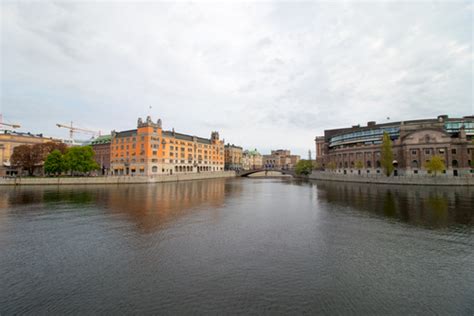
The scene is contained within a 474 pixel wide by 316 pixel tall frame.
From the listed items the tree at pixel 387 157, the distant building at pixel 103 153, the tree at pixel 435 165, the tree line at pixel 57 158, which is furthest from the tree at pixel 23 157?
the tree at pixel 435 165

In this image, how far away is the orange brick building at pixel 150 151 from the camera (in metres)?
108

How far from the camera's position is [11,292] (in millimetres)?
12188

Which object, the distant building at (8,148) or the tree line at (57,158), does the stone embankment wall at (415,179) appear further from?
the distant building at (8,148)

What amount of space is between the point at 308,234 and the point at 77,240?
20.6m

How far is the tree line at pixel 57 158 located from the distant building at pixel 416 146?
112 meters

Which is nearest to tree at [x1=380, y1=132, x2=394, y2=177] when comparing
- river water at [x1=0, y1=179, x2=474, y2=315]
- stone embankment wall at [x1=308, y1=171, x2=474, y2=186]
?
stone embankment wall at [x1=308, y1=171, x2=474, y2=186]

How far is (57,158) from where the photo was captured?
87688 millimetres

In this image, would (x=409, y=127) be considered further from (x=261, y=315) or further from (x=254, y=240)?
(x=261, y=315)

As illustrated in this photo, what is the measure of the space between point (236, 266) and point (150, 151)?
100 meters

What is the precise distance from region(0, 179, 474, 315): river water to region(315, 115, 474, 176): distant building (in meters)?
73.9

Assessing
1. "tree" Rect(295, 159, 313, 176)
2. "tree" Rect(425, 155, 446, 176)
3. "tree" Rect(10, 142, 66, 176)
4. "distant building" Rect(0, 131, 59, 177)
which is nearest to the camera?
"tree" Rect(425, 155, 446, 176)

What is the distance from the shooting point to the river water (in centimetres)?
1127

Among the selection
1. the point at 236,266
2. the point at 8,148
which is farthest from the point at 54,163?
the point at 236,266

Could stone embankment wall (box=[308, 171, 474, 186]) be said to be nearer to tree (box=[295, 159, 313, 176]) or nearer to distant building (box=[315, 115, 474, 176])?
distant building (box=[315, 115, 474, 176])
